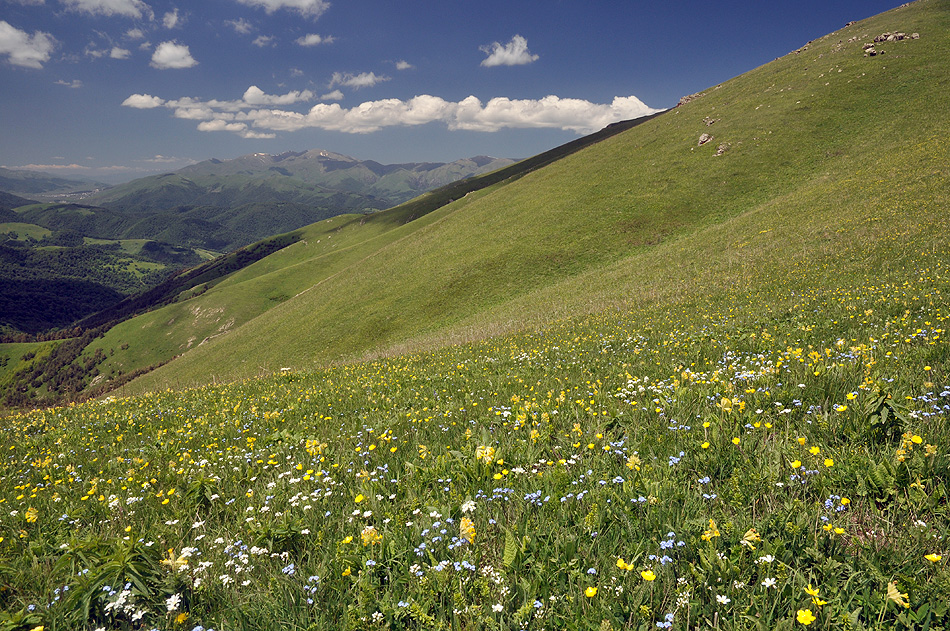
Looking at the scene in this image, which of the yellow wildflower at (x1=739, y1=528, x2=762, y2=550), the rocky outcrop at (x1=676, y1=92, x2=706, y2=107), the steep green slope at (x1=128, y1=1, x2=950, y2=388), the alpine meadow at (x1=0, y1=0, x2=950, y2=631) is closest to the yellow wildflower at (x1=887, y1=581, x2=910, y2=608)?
the alpine meadow at (x1=0, y1=0, x2=950, y2=631)

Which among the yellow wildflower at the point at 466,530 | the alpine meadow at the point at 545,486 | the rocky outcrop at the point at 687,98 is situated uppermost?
the rocky outcrop at the point at 687,98

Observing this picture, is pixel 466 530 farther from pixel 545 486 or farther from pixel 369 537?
pixel 545 486

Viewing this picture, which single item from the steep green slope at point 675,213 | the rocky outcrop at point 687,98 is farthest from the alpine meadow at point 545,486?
the rocky outcrop at point 687,98

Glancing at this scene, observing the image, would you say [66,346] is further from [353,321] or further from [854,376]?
[854,376]

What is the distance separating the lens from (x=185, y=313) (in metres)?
131

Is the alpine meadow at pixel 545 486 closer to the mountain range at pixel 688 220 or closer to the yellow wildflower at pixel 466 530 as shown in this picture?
the yellow wildflower at pixel 466 530

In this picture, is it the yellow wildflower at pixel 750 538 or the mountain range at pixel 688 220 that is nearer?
the yellow wildflower at pixel 750 538

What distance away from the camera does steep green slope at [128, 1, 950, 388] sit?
2830 cm

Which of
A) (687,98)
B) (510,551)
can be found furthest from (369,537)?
(687,98)

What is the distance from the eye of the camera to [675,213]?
146ft

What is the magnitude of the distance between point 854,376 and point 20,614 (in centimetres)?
824

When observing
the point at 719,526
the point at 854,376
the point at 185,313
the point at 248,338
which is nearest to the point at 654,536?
the point at 719,526

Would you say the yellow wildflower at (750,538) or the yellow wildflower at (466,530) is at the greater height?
the yellow wildflower at (466,530)

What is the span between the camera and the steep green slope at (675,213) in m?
28.3
